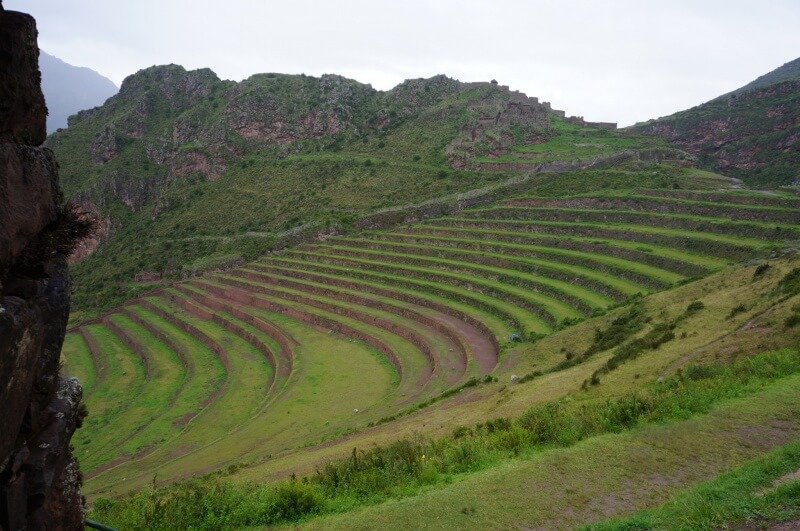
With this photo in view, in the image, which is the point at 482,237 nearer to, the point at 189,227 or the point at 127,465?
the point at 127,465

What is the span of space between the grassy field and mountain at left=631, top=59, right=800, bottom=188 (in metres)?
24.3

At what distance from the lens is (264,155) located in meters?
64.2

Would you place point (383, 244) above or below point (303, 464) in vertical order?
above

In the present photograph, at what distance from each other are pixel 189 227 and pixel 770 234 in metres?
47.4

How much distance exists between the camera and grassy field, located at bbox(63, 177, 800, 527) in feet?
20.2

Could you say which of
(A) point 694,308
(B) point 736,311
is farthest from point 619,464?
(A) point 694,308

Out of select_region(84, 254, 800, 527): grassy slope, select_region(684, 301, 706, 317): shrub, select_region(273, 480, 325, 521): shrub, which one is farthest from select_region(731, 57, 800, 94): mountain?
select_region(273, 480, 325, 521): shrub

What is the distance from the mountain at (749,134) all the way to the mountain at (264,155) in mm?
9936

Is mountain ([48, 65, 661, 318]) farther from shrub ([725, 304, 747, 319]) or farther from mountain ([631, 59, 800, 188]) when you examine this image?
shrub ([725, 304, 747, 319])

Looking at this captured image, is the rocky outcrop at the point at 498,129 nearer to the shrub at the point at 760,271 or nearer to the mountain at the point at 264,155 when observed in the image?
the mountain at the point at 264,155

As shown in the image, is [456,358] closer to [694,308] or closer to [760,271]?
[694,308]

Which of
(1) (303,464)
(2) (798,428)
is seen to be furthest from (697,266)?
(1) (303,464)

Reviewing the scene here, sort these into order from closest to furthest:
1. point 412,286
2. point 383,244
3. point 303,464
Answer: point 303,464 < point 412,286 < point 383,244

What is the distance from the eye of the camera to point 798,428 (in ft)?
19.2
